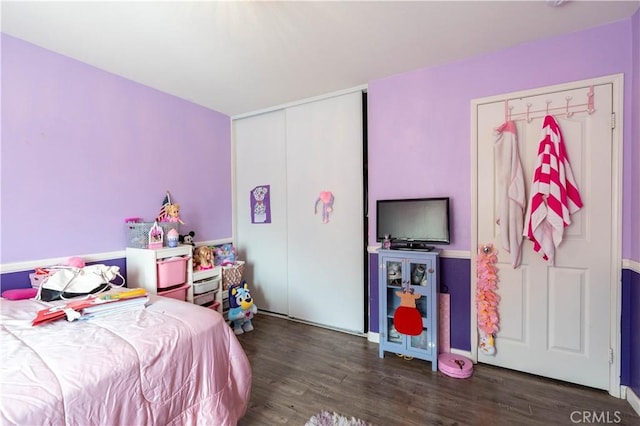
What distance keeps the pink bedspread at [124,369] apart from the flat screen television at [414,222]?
59.9 inches

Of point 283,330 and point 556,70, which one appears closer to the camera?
point 556,70

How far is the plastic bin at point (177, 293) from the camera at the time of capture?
2.53 meters

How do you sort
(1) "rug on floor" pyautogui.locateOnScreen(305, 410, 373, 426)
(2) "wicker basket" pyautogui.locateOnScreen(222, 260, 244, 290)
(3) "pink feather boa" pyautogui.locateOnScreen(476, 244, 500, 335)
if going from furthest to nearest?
1. (2) "wicker basket" pyautogui.locateOnScreen(222, 260, 244, 290)
2. (3) "pink feather boa" pyautogui.locateOnScreen(476, 244, 500, 335)
3. (1) "rug on floor" pyautogui.locateOnScreen(305, 410, 373, 426)

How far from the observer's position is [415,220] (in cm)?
242

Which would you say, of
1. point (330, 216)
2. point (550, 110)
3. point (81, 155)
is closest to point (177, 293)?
point (81, 155)

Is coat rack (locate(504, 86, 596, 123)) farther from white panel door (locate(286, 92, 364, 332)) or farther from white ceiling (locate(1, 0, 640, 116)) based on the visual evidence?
white panel door (locate(286, 92, 364, 332))

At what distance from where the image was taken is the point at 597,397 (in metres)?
1.89

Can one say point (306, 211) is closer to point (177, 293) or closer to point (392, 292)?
point (392, 292)

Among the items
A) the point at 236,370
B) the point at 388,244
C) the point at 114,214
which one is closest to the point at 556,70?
the point at 388,244

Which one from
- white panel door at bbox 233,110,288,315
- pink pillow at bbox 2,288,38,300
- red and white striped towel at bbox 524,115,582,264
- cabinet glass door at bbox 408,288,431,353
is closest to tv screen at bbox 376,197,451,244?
cabinet glass door at bbox 408,288,431,353

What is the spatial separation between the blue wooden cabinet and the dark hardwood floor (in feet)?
0.45

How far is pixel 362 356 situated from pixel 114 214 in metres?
2.48

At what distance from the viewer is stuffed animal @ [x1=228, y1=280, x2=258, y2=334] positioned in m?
2.93

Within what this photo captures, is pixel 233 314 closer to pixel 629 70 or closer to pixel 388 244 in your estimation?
pixel 388 244
